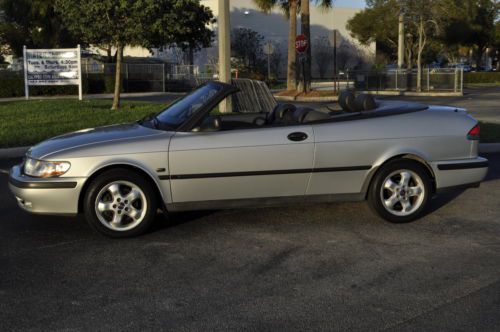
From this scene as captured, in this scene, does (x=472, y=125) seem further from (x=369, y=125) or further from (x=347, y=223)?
(x=347, y=223)

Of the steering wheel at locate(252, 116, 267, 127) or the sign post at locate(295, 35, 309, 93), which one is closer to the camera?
the steering wheel at locate(252, 116, 267, 127)

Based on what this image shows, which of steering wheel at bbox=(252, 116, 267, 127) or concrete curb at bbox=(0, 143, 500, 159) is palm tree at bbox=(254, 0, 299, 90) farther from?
steering wheel at bbox=(252, 116, 267, 127)

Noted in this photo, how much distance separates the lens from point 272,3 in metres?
30.5

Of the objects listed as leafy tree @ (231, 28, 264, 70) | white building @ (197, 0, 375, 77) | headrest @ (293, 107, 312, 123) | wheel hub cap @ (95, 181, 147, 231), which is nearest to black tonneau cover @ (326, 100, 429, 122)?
headrest @ (293, 107, 312, 123)

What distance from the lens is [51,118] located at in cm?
1509

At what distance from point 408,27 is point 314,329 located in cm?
4092

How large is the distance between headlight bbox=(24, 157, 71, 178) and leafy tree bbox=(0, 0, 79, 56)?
33.8 m

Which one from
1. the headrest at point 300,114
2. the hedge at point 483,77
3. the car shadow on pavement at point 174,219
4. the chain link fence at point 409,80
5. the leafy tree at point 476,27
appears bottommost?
the car shadow on pavement at point 174,219

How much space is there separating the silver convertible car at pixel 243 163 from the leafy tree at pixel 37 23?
111 ft

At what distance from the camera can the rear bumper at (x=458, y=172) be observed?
623cm

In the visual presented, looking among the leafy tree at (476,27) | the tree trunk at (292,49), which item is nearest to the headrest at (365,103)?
the tree trunk at (292,49)

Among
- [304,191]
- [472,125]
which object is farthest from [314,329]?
[472,125]

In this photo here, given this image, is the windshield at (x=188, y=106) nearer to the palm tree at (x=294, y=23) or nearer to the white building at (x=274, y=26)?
the palm tree at (x=294, y=23)

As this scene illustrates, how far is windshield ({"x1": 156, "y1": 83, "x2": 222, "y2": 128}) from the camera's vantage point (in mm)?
5980
